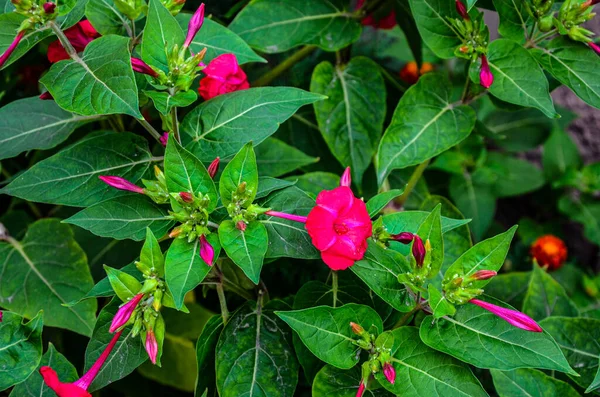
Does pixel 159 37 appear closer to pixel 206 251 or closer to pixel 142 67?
pixel 142 67

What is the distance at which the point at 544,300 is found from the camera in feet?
4.49

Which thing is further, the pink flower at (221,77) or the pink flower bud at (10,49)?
the pink flower at (221,77)

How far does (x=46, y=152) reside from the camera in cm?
156

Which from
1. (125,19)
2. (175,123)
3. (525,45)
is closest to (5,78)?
(125,19)

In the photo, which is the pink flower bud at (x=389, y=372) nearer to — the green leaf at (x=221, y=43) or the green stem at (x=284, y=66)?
the green leaf at (x=221, y=43)

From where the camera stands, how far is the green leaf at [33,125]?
1.22 metres

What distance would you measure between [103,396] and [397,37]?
1440mm

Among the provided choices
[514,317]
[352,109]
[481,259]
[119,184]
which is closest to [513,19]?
[352,109]

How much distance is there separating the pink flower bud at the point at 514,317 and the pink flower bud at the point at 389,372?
0.57 ft

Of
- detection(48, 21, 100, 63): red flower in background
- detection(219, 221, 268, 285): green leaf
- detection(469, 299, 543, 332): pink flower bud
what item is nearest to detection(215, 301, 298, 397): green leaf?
detection(219, 221, 268, 285): green leaf

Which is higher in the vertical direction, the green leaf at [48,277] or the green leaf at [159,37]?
the green leaf at [159,37]

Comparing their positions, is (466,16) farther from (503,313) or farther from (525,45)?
(503,313)

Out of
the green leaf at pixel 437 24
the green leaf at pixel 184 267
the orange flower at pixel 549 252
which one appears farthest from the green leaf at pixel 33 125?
the orange flower at pixel 549 252

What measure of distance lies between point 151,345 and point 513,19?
969 millimetres
